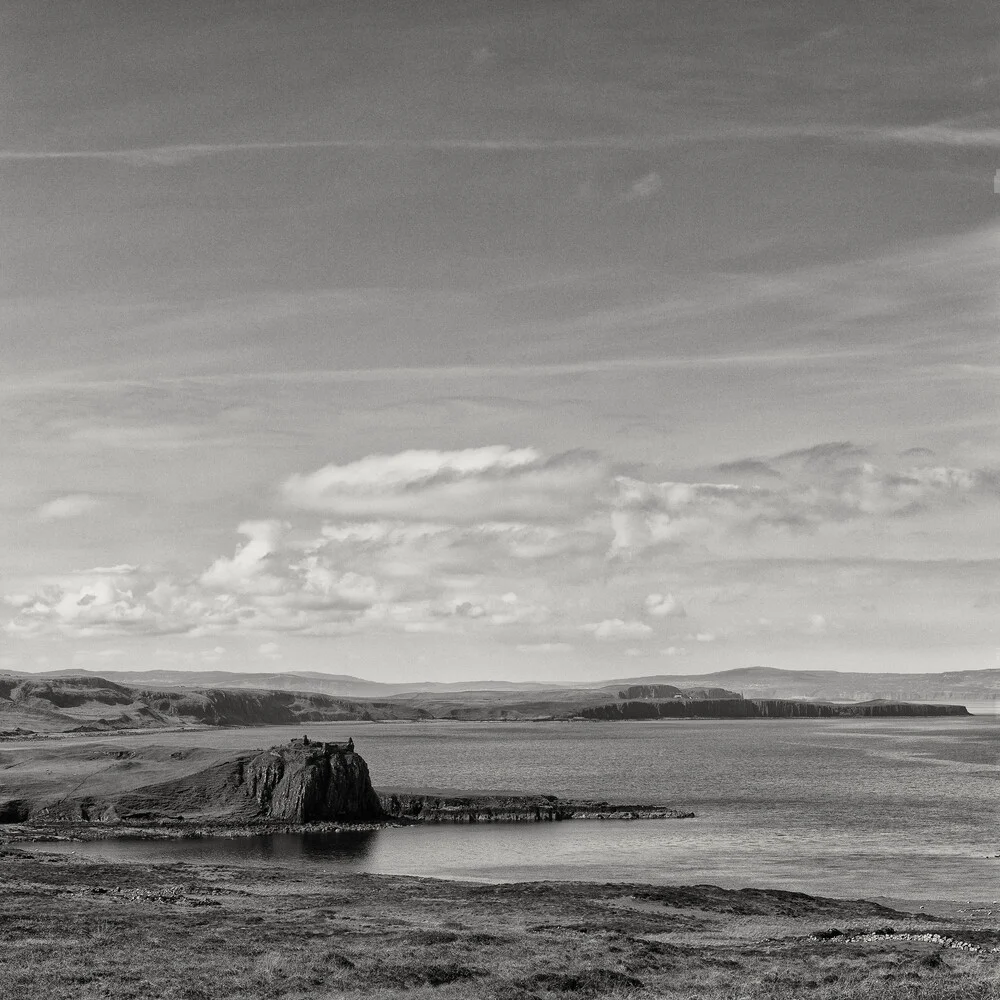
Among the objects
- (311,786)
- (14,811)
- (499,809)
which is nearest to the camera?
(311,786)

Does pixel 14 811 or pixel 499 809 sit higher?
pixel 499 809

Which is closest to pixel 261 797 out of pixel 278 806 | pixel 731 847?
pixel 278 806

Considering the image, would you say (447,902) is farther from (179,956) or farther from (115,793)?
(115,793)

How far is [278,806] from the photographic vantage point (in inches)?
4719

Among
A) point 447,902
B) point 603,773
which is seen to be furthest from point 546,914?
point 603,773

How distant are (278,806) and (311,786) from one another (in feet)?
12.7

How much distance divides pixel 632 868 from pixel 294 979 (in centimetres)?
5328

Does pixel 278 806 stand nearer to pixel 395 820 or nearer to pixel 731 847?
pixel 395 820

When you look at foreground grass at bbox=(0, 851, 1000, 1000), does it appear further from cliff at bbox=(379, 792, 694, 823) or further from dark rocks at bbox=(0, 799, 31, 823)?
cliff at bbox=(379, 792, 694, 823)

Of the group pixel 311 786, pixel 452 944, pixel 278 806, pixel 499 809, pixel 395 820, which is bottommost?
pixel 395 820

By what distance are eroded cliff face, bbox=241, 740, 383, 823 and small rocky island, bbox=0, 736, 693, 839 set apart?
104mm

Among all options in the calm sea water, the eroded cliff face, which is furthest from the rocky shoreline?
the calm sea water

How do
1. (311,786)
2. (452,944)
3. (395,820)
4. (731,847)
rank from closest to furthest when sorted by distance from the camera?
(452,944), (731,847), (311,786), (395,820)

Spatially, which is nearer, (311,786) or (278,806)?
(278,806)
